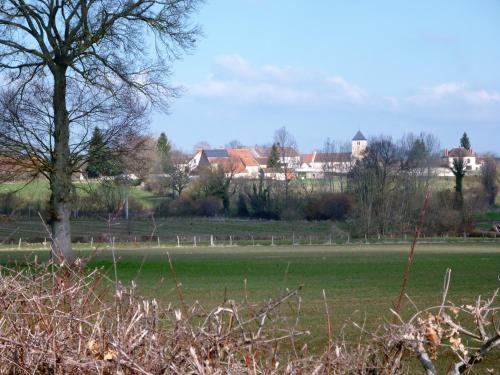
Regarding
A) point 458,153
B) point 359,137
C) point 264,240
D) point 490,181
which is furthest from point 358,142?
point 264,240

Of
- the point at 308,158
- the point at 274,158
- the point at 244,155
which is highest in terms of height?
the point at 244,155

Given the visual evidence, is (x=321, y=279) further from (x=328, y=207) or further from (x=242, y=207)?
(x=242, y=207)

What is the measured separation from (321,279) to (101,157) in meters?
10.7

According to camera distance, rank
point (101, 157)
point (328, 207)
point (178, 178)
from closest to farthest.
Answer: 1. point (101, 157)
2. point (328, 207)
3. point (178, 178)

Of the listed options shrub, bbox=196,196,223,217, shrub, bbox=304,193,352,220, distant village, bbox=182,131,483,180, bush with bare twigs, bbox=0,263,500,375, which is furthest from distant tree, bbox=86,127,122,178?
distant village, bbox=182,131,483,180

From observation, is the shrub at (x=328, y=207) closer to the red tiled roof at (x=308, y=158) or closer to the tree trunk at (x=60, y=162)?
the red tiled roof at (x=308, y=158)

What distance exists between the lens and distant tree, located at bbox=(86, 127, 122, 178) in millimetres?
33688

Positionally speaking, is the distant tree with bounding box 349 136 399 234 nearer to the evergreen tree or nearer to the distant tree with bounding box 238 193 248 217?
the distant tree with bounding box 238 193 248 217

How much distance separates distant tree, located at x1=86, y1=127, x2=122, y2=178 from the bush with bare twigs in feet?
93.4

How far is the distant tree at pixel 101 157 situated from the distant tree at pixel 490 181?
206ft

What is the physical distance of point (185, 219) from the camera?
79.3m

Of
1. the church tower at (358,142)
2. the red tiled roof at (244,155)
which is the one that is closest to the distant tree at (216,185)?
the church tower at (358,142)

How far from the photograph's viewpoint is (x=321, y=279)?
2834cm

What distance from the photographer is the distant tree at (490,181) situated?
90688 millimetres
